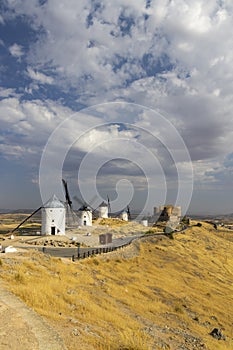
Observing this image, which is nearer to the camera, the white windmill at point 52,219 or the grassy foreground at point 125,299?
the grassy foreground at point 125,299

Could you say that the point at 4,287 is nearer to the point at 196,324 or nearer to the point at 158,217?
the point at 196,324

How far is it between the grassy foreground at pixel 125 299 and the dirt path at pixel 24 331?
691mm

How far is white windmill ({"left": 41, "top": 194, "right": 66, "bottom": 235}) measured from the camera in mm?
49906

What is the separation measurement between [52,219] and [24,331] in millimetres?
41627

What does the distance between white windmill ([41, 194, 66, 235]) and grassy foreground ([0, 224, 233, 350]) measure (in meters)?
16.8

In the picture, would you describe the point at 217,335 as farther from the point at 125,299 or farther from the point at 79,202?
the point at 79,202

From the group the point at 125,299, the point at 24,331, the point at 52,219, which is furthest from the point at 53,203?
the point at 24,331

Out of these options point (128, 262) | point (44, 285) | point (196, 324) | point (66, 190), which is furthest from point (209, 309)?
point (66, 190)

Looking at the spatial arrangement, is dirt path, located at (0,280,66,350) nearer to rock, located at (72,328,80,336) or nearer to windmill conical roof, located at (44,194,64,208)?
rock, located at (72,328,80,336)

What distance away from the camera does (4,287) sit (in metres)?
14.7

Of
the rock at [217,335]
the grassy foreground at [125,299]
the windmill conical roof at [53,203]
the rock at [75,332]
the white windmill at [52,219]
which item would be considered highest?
the windmill conical roof at [53,203]

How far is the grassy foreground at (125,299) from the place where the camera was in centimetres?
1206

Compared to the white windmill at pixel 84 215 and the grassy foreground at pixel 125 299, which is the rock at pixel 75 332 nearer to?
the grassy foreground at pixel 125 299

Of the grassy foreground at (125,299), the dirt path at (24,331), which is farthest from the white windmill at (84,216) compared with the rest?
the dirt path at (24,331)
